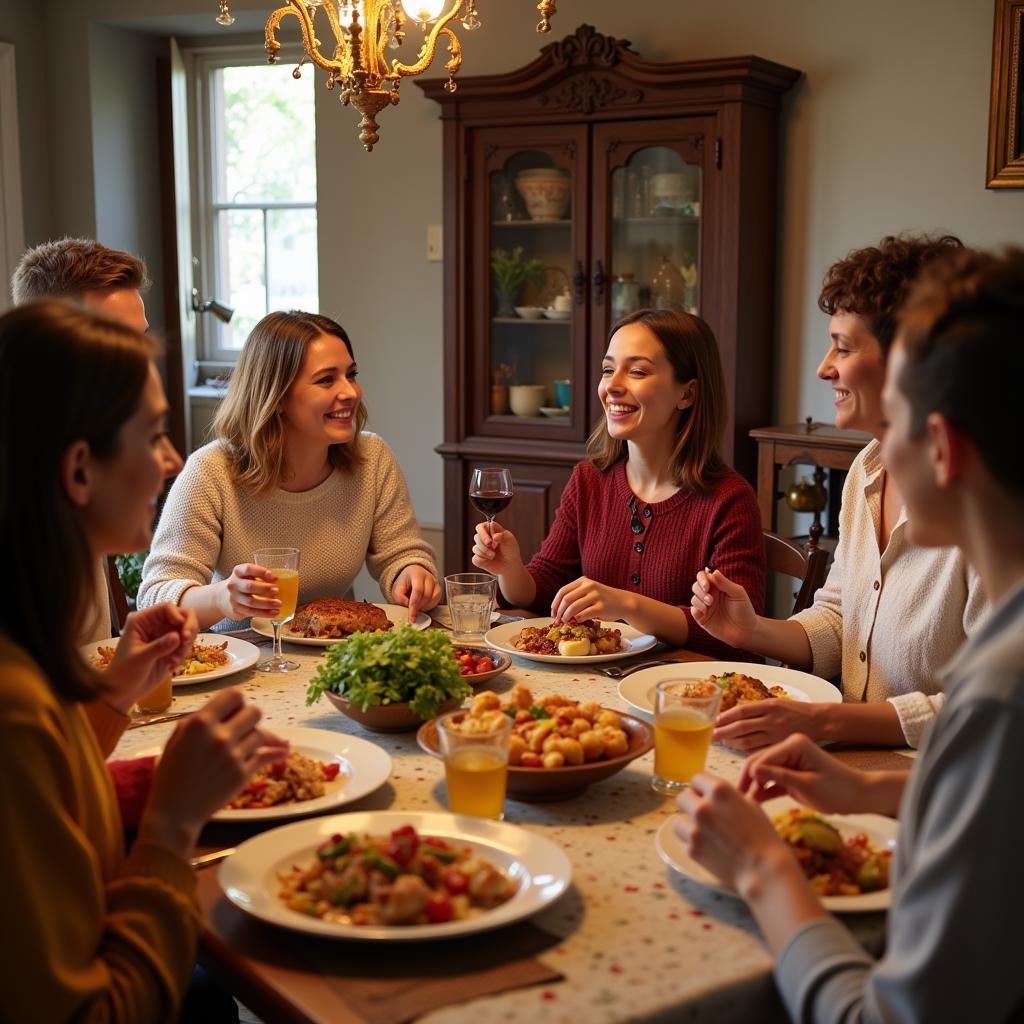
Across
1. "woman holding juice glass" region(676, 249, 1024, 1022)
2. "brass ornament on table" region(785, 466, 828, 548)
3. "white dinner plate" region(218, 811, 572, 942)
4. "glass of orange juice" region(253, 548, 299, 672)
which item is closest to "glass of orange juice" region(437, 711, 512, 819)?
"white dinner plate" region(218, 811, 572, 942)

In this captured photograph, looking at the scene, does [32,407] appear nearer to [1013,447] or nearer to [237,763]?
[237,763]

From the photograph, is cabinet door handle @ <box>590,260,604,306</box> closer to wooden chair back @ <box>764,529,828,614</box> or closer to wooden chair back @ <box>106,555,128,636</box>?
wooden chair back @ <box>764,529,828,614</box>

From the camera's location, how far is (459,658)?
1.93 metres

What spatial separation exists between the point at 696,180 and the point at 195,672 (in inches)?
104

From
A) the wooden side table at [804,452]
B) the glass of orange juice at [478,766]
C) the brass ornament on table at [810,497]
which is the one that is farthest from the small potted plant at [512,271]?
the glass of orange juice at [478,766]

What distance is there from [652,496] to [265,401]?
2.74 feet

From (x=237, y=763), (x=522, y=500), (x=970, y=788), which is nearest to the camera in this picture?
(x=970, y=788)

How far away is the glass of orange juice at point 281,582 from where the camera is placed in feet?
6.70

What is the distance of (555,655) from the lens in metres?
2.07

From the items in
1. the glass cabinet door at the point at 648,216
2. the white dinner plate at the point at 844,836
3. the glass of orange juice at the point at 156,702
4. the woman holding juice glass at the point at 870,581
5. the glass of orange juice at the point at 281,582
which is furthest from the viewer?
the glass cabinet door at the point at 648,216

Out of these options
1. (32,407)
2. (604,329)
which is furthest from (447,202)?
(32,407)

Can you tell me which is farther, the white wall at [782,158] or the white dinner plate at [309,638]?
the white wall at [782,158]

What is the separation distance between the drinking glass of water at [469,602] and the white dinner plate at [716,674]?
0.33 metres

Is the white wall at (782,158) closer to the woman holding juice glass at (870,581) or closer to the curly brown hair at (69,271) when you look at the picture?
the woman holding juice glass at (870,581)
